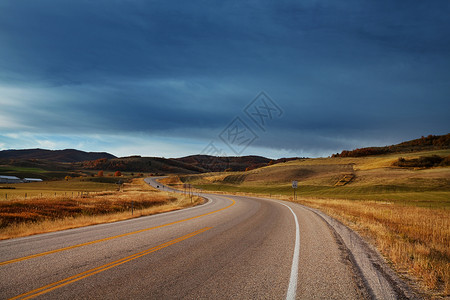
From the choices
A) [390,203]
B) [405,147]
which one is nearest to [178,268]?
[390,203]

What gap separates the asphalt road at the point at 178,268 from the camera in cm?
507

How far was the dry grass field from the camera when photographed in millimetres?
7116

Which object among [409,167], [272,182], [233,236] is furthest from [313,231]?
[409,167]

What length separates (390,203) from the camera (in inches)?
1308

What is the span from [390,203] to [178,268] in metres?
34.3

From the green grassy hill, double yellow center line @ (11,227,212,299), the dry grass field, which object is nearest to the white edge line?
the dry grass field

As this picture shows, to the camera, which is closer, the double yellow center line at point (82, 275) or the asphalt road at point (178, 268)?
the double yellow center line at point (82, 275)

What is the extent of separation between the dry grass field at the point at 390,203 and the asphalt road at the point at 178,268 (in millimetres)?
1501

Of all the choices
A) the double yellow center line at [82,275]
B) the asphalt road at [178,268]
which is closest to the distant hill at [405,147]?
the asphalt road at [178,268]

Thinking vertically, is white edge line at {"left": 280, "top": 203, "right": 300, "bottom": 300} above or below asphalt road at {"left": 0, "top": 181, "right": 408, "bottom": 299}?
above

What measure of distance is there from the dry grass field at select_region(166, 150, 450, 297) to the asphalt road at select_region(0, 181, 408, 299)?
1501 mm

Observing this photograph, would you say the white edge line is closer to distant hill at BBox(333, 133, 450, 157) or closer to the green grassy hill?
the green grassy hill

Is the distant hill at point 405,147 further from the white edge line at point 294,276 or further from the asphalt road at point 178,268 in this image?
the asphalt road at point 178,268

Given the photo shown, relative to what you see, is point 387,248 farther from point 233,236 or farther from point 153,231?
point 153,231
